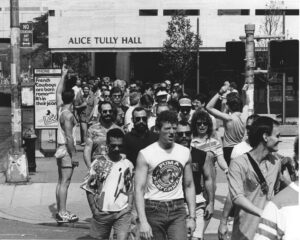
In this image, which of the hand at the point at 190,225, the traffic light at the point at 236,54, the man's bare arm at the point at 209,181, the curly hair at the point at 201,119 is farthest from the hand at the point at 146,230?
the traffic light at the point at 236,54

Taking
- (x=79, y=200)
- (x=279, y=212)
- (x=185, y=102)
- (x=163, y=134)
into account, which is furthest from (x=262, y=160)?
(x=79, y=200)

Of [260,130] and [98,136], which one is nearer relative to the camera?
[260,130]

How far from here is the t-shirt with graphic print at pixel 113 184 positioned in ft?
27.7

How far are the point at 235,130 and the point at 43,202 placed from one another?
3881 millimetres

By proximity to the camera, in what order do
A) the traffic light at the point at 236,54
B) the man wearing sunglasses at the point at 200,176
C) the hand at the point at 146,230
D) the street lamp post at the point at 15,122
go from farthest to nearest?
the street lamp post at the point at 15,122
the traffic light at the point at 236,54
the man wearing sunglasses at the point at 200,176
the hand at the point at 146,230

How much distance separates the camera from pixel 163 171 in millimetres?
7301

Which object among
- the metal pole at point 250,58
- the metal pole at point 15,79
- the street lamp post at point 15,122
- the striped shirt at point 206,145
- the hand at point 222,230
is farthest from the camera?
the metal pole at point 15,79

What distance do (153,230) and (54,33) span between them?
3664 centimetres

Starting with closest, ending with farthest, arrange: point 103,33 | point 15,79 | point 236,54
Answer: point 236,54 < point 15,79 < point 103,33

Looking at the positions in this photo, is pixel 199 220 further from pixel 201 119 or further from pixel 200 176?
pixel 201 119

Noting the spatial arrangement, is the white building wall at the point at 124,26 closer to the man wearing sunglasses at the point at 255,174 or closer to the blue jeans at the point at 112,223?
the blue jeans at the point at 112,223

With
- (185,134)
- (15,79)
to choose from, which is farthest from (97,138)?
(15,79)

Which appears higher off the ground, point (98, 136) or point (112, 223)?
point (98, 136)

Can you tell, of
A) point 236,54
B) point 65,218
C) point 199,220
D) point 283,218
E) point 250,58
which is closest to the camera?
point 283,218
